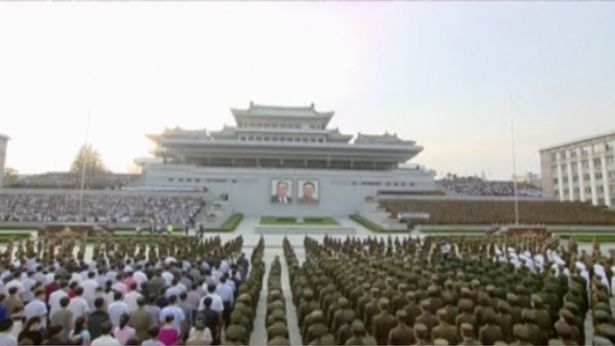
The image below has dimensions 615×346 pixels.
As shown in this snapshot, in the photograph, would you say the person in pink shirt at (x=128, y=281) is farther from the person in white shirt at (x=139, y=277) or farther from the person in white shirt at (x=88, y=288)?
the person in white shirt at (x=88, y=288)

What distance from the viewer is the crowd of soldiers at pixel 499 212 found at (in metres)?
30.9

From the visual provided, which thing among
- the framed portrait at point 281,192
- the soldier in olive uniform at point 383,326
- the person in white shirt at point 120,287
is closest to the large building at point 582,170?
the framed portrait at point 281,192

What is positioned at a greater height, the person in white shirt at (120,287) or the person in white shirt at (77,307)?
the person in white shirt at (120,287)

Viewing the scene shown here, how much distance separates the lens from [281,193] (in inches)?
1604

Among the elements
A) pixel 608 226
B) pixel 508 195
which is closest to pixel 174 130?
pixel 508 195

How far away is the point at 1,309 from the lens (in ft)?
19.1

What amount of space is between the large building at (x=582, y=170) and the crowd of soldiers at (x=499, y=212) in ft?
81.2

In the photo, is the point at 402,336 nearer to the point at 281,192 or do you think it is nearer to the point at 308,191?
the point at 281,192

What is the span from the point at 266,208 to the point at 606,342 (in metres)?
37.1

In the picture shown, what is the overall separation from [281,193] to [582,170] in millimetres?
48948

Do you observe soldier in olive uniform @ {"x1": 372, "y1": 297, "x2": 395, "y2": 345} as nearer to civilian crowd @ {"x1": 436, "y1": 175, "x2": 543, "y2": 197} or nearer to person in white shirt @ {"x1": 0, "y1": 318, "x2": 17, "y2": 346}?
person in white shirt @ {"x1": 0, "y1": 318, "x2": 17, "y2": 346}

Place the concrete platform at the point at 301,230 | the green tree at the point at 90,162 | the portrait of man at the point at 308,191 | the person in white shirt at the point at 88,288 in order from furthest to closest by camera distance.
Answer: the green tree at the point at 90,162 → the portrait of man at the point at 308,191 → the concrete platform at the point at 301,230 → the person in white shirt at the point at 88,288

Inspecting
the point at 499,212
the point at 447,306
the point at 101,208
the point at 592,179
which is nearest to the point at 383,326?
the point at 447,306

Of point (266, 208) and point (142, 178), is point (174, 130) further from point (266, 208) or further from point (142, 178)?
point (266, 208)
